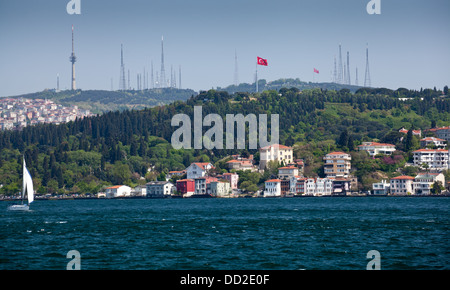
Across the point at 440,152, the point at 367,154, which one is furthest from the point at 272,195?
the point at 440,152

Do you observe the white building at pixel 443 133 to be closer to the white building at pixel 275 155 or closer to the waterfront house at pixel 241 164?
the white building at pixel 275 155

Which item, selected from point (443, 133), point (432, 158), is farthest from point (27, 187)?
point (443, 133)

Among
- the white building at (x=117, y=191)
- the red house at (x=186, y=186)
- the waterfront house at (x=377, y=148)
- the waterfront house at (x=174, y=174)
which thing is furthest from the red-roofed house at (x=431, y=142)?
the white building at (x=117, y=191)

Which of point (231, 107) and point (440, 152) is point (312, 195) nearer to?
point (440, 152)

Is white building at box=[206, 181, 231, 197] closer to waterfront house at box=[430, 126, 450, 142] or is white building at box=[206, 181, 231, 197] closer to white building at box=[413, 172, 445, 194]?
white building at box=[413, 172, 445, 194]

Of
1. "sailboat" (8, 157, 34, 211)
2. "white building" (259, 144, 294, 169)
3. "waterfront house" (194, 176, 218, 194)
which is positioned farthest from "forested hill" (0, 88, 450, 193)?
"sailboat" (8, 157, 34, 211)

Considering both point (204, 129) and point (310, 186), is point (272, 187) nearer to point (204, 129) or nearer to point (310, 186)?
point (310, 186)
